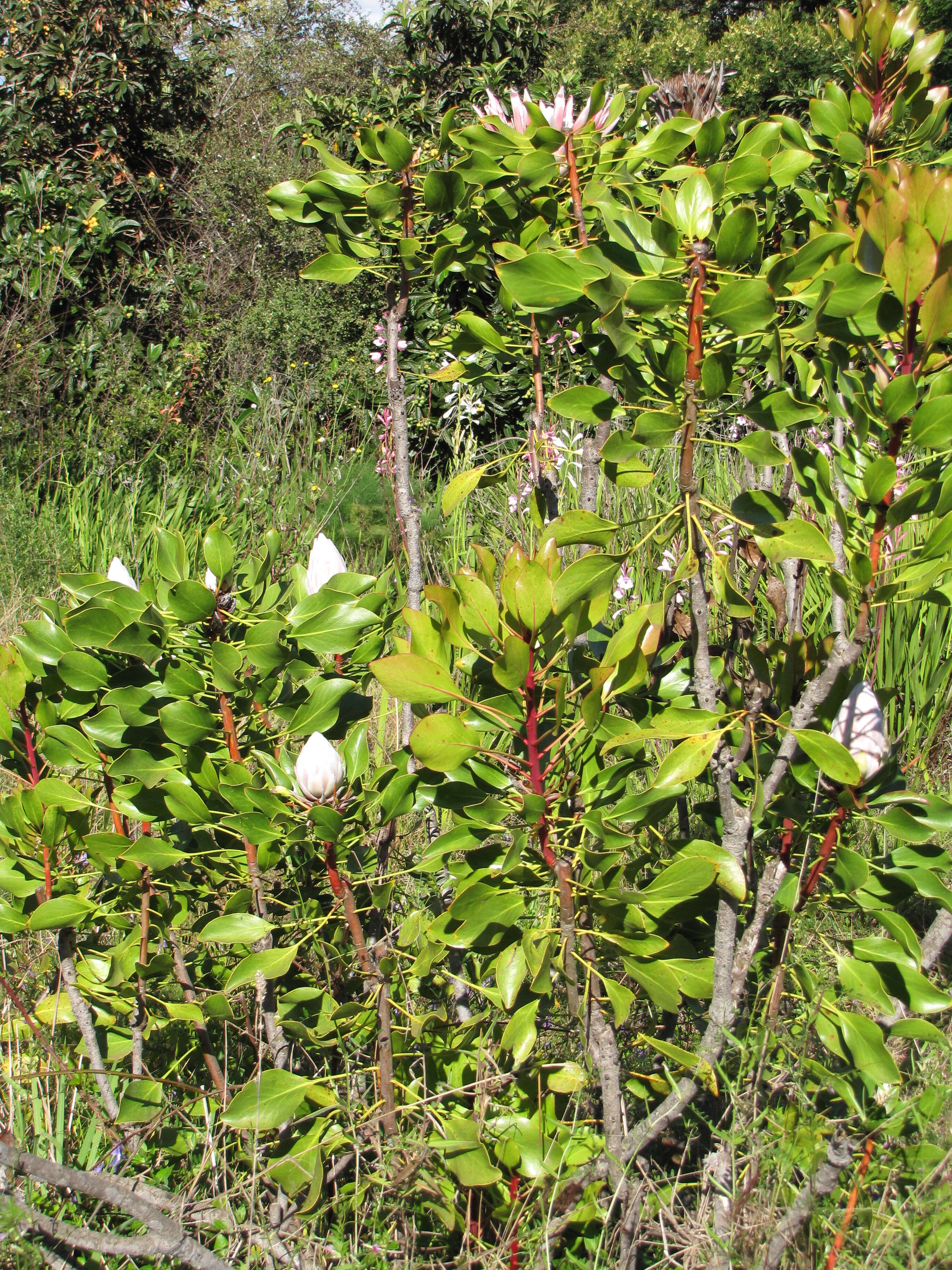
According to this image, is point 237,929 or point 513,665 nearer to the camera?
point 513,665

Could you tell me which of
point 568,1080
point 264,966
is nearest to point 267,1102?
point 264,966

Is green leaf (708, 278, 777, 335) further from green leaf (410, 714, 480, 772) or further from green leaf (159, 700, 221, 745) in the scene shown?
green leaf (159, 700, 221, 745)

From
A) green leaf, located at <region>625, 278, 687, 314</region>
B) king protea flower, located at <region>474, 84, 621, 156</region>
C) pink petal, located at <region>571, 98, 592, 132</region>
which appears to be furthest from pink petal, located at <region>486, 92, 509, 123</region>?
green leaf, located at <region>625, 278, 687, 314</region>

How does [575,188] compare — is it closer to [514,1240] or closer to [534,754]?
[534,754]

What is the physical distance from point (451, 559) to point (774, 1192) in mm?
3428

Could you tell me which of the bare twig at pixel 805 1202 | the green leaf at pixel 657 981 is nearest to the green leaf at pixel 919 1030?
the bare twig at pixel 805 1202

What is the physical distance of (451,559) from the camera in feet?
14.2

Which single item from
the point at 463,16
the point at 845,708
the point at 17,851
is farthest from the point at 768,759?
the point at 463,16

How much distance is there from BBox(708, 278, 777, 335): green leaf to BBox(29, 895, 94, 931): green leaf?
105 cm

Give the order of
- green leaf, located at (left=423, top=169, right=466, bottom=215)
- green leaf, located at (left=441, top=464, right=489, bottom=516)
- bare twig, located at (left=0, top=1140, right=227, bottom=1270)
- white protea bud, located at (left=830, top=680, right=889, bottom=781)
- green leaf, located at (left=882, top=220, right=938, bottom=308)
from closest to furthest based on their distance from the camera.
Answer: green leaf, located at (left=882, top=220, right=938, bottom=308)
bare twig, located at (left=0, top=1140, right=227, bottom=1270)
white protea bud, located at (left=830, top=680, right=889, bottom=781)
green leaf, located at (left=423, top=169, right=466, bottom=215)
green leaf, located at (left=441, top=464, right=489, bottom=516)

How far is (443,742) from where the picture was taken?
952 mm

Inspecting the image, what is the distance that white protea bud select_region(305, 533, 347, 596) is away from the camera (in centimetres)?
132

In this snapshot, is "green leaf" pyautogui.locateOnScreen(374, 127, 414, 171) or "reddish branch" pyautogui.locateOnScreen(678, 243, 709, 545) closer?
"reddish branch" pyautogui.locateOnScreen(678, 243, 709, 545)

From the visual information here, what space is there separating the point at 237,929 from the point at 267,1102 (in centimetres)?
20
